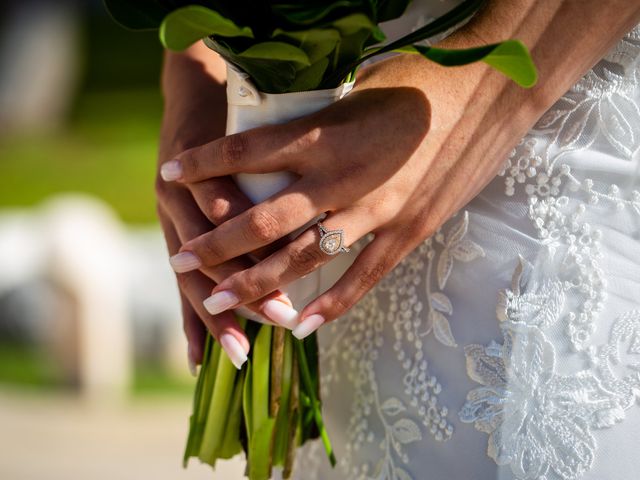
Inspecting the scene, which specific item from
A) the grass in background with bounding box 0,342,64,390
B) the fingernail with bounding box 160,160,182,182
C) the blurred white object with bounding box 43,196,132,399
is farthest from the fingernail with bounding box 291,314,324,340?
the grass in background with bounding box 0,342,64,390

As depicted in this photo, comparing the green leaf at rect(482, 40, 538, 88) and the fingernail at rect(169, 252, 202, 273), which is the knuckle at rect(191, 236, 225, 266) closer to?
the fingernail at rect(169, 252, 202, 273)

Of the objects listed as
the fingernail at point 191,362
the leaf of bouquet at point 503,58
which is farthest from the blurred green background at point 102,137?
the leaf of bouquet at point 503,58

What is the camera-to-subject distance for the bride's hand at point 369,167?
133 cm

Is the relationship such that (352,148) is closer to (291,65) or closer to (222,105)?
(291,65)

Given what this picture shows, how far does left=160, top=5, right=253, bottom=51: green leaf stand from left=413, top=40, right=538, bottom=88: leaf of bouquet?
28 cm

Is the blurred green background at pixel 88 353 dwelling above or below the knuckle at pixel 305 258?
below

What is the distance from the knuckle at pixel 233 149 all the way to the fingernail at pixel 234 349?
0.30m

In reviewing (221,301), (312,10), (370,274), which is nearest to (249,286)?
(221,301)

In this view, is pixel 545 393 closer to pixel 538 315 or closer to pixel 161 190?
pixel 538 315

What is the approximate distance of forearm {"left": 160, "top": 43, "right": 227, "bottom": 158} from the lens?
1.68 metres

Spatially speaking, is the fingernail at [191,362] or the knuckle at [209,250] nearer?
the knuckle at [209,250]

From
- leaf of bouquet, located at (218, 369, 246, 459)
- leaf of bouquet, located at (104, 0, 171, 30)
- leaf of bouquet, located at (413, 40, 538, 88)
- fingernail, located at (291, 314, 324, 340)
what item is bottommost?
leaf of bouquet, located at (218, 369, 246, 459)

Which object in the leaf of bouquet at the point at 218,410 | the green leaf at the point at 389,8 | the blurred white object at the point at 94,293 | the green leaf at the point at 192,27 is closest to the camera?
the green leaf at the point at 192,27

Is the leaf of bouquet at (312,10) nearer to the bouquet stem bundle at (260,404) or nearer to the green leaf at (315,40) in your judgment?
the green leaf at (315,40)
